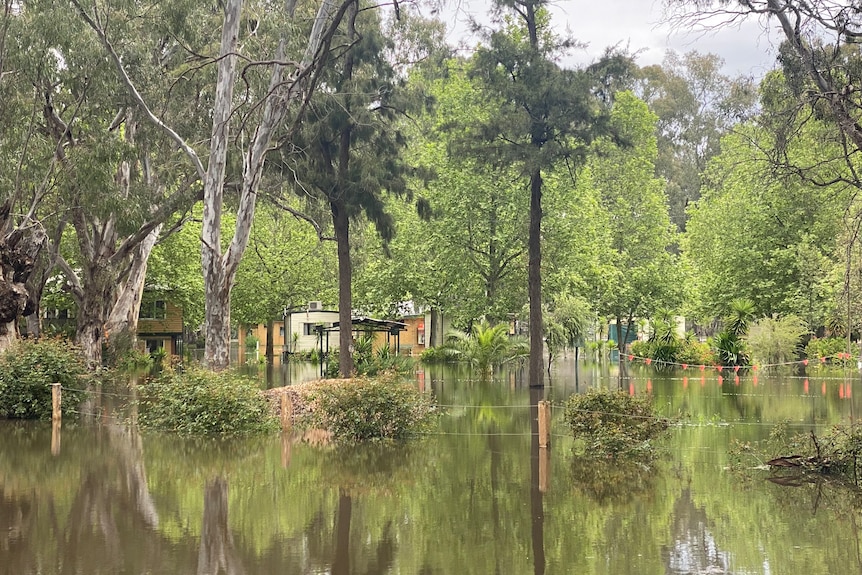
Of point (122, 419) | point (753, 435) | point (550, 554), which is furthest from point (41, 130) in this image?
point (550, 554)

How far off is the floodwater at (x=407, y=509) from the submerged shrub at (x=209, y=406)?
75cm

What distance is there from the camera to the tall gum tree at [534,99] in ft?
87.9

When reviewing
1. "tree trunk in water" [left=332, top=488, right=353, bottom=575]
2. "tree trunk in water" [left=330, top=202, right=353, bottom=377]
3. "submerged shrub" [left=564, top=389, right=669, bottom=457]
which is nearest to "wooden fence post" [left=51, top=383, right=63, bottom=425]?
"tree trunk in water" [left=330, top=202, right=353, bottom=377]

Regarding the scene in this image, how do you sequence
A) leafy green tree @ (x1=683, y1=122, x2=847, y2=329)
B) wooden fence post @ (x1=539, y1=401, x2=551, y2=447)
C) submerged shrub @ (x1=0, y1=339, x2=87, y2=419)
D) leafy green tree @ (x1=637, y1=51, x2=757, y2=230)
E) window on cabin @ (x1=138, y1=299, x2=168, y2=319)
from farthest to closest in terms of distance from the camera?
leafy green tree @ (x1=637, y1=51, x2=757, y2=230)
window on cabin @ (x1=138, y1=299, x2=168, y2=319)
leafy green tree @ (x1=683, y1=122, x2=847, y2=329)
submerged shrub @ (x1=0, y1=339, x2=87, y2=419)
wooden fence post @ (x1=539, y1=401, x2=551, y2=447)

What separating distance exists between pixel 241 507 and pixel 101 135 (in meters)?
16.3

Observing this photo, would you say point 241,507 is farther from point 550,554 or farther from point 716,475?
point 716,475

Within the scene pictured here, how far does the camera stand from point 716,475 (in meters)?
12.7

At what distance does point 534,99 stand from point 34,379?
51.5 feet

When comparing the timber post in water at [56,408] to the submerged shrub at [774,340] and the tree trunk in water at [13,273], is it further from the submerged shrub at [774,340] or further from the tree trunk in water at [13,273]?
the submerged shrub at [774,340]

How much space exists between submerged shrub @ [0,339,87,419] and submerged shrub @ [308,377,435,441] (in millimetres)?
7277

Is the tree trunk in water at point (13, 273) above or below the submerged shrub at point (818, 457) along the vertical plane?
above

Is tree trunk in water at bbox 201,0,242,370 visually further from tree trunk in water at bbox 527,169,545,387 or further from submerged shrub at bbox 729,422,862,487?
submerged shrub at bbox 729,422,862,487

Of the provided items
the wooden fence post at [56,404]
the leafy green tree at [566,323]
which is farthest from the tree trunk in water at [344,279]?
the leafy green tree at [566,323]

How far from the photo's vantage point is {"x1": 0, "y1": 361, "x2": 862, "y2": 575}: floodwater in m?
8.39
